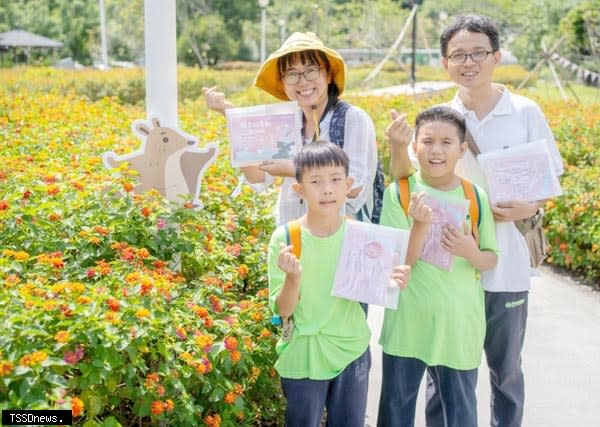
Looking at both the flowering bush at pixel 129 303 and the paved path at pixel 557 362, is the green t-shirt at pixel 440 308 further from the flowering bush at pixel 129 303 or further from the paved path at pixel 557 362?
the paved path at pixel 557 362

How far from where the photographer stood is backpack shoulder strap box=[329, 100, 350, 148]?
2.63m

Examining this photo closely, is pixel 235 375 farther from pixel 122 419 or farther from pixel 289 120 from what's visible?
pixel 289 120

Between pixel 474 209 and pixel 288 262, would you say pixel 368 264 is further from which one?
pixel 474 209

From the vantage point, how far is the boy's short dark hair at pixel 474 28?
8.64ft

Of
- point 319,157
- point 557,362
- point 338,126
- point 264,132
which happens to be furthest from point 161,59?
point 557,362

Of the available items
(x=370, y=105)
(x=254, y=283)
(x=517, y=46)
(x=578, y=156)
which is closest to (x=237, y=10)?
(x=517, y=46)

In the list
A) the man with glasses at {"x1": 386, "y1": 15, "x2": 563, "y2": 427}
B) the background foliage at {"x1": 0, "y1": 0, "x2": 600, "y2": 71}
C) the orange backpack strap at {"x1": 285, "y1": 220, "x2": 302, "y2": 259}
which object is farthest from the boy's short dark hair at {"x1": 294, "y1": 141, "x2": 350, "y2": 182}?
the background foliage at {"x1": 0, "y1": 0, "x2": 600, "y2": 71}

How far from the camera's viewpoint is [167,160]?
10.5 ft

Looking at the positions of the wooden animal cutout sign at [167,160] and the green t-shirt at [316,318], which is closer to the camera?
the green t-shirt at [316,318]

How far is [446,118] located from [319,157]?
49 centimetres

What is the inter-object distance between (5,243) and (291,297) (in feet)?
3.98

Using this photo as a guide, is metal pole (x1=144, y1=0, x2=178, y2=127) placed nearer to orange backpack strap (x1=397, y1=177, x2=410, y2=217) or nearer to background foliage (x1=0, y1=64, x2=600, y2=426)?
background foliage (x1=0, y1=64, x2=600, y2=426)

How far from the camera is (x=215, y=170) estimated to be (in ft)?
13.9

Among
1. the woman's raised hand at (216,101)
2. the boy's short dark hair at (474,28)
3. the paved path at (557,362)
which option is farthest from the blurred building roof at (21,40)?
the boy's short dark hair at (474,28)
